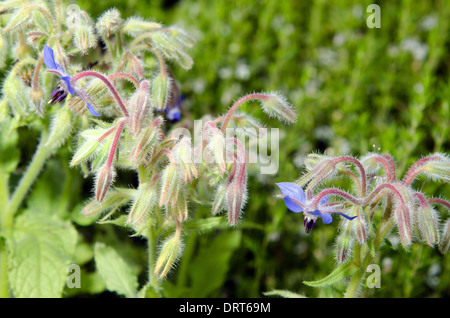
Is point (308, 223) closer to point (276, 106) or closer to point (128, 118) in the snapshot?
point (276, 106)

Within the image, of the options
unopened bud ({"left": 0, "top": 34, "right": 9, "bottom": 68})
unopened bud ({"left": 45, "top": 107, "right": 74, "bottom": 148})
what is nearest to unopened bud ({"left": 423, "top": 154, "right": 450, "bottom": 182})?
unopened bud ({"left": 45, "top": 107, "right": 74, "bottom": 148})

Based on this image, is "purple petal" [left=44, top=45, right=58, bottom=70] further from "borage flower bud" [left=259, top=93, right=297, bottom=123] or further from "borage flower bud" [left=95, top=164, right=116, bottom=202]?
"borage flower bud" [left=259, top=93, right=297, bottom=123]

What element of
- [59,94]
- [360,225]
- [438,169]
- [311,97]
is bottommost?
[360,225]

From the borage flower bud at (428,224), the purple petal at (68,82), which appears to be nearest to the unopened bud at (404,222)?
the borage flower bud at (428,224)

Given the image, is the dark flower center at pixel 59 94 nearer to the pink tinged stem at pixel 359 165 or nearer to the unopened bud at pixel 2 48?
the unopened bud at pixel 2 48

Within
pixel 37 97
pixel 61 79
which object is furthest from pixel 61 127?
pixel 61 79
